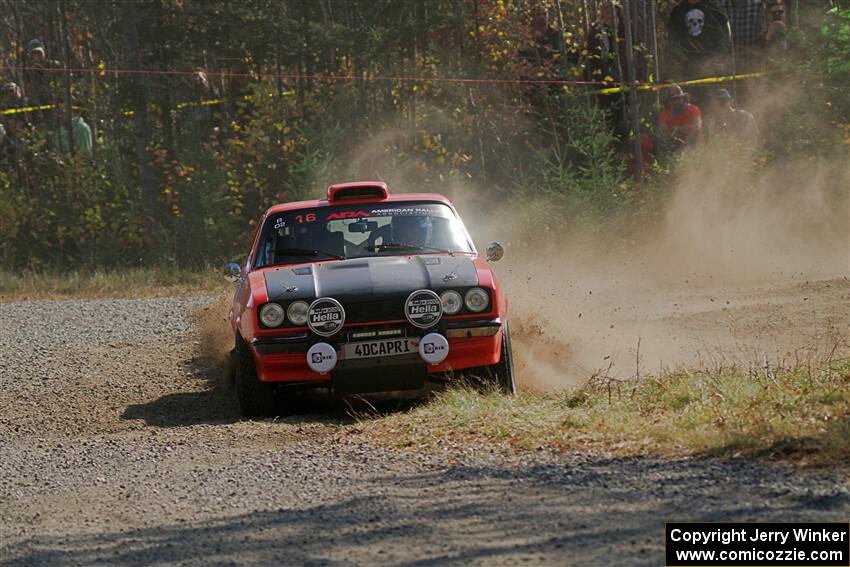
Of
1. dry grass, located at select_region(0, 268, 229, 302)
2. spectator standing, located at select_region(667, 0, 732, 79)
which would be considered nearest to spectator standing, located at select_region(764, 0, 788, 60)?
spectator standing, located at select_region(667, 0, 732, 79)

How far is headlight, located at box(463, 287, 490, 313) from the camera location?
31.8 feet

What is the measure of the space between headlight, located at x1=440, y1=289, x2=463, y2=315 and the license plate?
0.33m

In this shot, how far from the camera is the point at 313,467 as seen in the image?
7.66 metres

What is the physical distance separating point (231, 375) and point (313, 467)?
4.59m

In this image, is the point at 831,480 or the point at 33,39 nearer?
the point at 831,480

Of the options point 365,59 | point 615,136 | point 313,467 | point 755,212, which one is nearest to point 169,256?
point 365,59

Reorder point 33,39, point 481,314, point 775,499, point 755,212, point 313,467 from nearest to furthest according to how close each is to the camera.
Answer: point 775,499, point 313,467, point 481,314, point 755,212, point 33,39

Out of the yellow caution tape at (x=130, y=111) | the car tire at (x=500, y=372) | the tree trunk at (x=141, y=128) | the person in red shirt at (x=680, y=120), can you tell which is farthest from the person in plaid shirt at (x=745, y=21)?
the car tire at (x=500, y=372)

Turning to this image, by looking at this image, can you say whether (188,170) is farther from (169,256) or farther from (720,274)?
(720,274)

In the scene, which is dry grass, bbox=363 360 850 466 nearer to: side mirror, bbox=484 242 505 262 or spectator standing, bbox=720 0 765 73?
side mirror, bbox=484 242 505 262

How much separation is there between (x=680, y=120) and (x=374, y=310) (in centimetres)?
1632

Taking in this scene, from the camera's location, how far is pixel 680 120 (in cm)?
2473

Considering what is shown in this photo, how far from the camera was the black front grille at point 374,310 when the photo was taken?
375 inches

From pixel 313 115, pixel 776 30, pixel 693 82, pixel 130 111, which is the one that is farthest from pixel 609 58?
pixel 130 111
